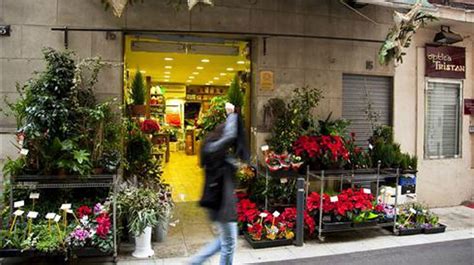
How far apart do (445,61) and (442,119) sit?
121 cm

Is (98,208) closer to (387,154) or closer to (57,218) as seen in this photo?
(57,218)

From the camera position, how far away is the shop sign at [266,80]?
6992mm

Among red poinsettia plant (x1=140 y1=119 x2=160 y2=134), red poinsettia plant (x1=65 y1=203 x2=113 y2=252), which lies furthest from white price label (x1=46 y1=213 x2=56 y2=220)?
red poinsettia plant (x1=140 y1=119 x2=160 y2=134)

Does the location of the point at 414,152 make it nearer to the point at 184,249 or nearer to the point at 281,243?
the point at 281,243

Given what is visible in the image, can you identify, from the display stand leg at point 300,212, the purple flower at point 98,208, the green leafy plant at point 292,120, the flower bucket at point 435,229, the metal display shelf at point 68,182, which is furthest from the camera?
the green leafy plant at point 292,120

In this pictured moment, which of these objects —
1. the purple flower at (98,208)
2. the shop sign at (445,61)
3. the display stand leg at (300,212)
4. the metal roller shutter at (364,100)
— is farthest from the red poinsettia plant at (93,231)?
the shop sign at (445,61)

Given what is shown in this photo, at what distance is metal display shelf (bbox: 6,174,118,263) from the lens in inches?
198

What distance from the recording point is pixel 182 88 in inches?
736

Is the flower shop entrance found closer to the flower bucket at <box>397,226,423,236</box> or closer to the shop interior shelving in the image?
the shop interior shelving

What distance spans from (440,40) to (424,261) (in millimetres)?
4765

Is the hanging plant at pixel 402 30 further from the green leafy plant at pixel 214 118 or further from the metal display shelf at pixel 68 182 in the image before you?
the metal display shelf at pixel 68 182

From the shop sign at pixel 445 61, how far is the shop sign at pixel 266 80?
11.3 feet

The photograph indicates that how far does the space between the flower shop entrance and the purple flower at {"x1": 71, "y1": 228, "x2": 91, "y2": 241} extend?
1.56 metres

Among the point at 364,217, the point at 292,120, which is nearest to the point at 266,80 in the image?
the point at 292,120
